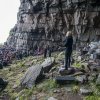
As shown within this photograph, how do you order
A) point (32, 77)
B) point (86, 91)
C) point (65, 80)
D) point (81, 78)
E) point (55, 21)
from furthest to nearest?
1. point (55, 21)
2. point (32, 77)
3. point (81, 78)
4. point (65, 80)
5. point (86, 91)

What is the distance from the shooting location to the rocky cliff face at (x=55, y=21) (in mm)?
35531

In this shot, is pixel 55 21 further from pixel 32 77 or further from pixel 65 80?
pixel 65 80

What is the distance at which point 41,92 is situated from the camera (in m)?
13.1

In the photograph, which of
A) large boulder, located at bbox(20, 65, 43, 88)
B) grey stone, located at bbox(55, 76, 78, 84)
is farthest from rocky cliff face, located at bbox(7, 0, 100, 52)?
grey stone, located at bbox(55, 76, 78, 84)

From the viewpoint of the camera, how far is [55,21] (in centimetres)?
4103

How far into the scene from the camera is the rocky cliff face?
35.5 metres

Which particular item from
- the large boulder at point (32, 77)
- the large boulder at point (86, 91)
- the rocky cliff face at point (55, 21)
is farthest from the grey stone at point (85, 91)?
the rocky cliff face at point (55, 21)

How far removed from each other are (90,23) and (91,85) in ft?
79.9

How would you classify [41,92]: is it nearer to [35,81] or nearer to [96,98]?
[35,81]

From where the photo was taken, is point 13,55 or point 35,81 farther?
point 13,55

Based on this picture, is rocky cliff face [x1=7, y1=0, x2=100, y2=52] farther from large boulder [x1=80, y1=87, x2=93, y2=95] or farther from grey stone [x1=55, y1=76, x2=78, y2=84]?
large boulder [x1=80, y1=87, x2=93, y2=95]

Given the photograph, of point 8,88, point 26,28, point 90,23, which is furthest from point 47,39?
point 8,88

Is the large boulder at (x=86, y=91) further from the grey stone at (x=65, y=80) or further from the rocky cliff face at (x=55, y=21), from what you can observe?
the rocky cliff face at (x=55, y=21)

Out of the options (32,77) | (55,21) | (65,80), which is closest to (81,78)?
(65,80)
